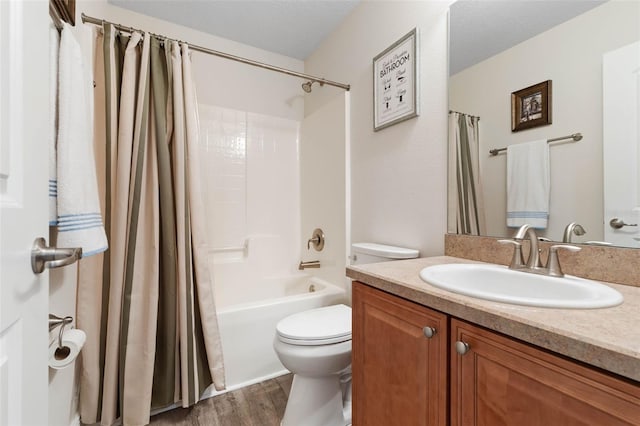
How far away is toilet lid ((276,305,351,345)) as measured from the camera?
122 centimetres

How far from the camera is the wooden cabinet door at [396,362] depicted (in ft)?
2.27

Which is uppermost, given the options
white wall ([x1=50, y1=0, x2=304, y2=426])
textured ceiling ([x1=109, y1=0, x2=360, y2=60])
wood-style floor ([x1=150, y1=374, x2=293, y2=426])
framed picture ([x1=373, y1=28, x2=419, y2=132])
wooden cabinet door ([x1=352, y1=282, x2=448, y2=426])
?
textured ceiling ([x1=109, y1=0, x2=360, y2=60])

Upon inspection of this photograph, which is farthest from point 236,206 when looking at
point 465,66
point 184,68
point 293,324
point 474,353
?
point 474,353

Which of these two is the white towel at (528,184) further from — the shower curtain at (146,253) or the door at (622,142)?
the shower curtain at (146,253)

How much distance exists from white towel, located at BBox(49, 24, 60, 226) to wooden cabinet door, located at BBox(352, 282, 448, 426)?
2.97 ft

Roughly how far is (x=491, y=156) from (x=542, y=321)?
81 centimetres

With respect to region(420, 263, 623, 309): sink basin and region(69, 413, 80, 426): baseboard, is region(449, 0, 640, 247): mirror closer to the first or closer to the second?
region(420, 263, 623, 309): sink basin

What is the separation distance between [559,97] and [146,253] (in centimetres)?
177

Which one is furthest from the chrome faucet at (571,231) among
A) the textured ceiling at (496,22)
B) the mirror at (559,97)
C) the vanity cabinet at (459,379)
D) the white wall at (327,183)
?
the white wall at (327,183)

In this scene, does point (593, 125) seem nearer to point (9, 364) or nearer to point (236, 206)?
point (9, 364)

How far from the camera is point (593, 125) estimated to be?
86 cm

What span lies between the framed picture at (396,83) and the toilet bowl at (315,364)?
1.12 m

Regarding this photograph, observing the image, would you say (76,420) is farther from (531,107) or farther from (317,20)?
(317,20)

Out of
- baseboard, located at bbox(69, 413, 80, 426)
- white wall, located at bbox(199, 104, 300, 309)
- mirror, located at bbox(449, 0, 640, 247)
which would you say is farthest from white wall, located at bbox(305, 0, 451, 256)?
baseboard, located at bbox(69, 413, 80, 426)
